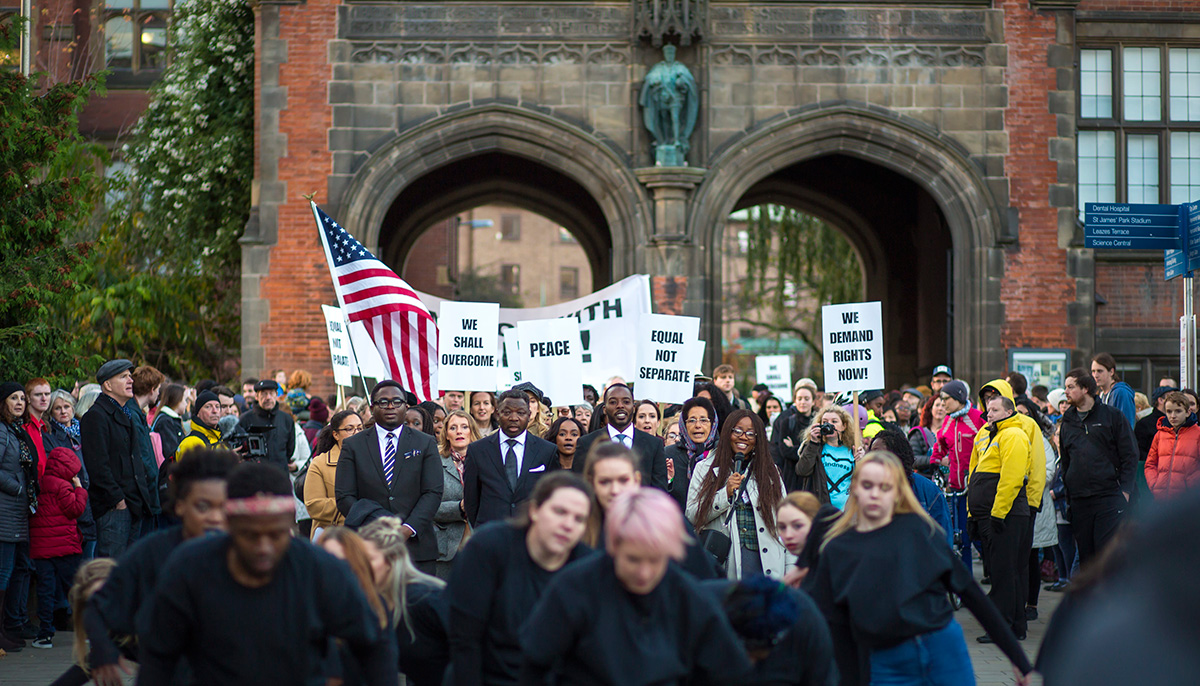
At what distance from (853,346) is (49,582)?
654cm

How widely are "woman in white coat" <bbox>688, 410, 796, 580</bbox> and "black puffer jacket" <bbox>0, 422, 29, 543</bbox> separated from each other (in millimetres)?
4610

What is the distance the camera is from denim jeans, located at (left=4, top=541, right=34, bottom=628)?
30.7 ft

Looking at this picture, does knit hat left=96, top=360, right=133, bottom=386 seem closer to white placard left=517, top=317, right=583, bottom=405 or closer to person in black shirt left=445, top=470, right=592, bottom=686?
white placard left=517, top=317, right=583, bottom=405

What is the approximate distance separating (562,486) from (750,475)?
3.86 meters

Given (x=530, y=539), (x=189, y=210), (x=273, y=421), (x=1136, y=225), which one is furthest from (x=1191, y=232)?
(x=189, y=210)

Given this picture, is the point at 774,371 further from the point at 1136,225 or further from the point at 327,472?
the point at 327,472

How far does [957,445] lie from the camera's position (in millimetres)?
12266

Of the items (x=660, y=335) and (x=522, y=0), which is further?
(x=522, y=0)

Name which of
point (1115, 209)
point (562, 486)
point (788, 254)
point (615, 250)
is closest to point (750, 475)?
point (562, 486)

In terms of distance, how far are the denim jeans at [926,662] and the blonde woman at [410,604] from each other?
171 cm

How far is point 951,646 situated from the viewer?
522 centimetres

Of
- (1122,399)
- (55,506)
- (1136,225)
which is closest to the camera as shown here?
(55,506)

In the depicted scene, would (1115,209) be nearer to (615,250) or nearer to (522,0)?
(615,250)

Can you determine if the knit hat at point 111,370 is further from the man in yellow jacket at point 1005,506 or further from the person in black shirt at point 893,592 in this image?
the man in yellow jacket at point 1005,506
